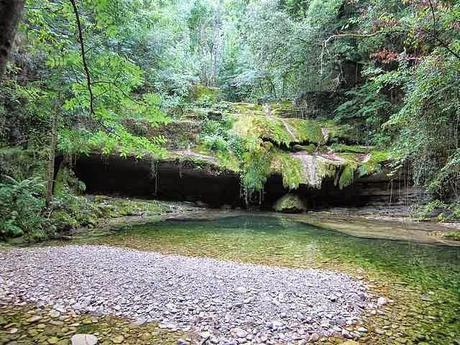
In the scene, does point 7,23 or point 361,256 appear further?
point 361,256

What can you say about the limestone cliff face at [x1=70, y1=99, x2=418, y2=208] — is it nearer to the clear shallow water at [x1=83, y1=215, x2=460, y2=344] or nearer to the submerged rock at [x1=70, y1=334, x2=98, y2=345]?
the clear shallow water at [x1=83, y1=215, x2=460, y2=344]

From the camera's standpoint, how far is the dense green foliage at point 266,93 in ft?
17.3

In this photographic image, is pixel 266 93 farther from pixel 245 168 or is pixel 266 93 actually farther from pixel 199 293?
pixel 199 293

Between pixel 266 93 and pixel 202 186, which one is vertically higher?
pixel 266 93

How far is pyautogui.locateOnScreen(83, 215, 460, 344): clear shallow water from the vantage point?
3744 mm

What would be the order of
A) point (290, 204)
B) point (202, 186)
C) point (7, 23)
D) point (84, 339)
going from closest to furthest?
point (7, 23), point (84, 339), point (290, 204), point (202, 186)

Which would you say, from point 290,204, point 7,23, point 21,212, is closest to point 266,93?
point 290,204

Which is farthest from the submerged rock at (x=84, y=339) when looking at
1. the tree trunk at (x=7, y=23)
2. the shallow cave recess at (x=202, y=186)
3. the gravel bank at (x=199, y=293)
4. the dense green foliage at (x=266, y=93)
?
the shallow cave recess at (x=202, y=186)

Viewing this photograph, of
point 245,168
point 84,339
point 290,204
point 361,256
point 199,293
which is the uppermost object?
point 245,168

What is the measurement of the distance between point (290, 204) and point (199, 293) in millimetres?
10185

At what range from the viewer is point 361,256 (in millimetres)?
6633

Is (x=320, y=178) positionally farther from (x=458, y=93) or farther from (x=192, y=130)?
(x=458, y=93)

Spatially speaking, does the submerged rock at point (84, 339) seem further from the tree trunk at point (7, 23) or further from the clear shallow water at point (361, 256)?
the tree trunk at point (7, 23)

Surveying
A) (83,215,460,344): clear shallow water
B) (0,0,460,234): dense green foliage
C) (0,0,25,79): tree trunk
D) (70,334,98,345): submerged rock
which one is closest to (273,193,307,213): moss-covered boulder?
(0,0,460,234): dense green foliage
